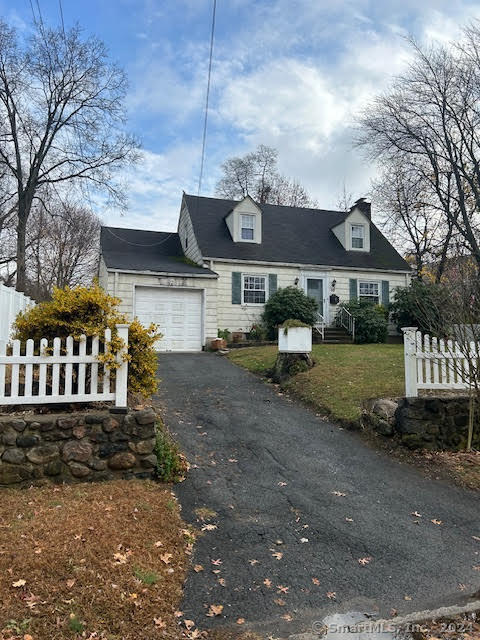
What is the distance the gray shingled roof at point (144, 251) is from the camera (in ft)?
49.3

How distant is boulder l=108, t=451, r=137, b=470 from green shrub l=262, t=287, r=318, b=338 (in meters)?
11.5

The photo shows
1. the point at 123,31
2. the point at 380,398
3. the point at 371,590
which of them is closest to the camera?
the point at 371,590

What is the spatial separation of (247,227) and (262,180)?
48.0 ft

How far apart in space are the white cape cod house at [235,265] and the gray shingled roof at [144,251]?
0.14 feet

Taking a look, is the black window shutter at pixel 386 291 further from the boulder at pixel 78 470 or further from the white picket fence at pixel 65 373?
the boulder at pixel 78 470

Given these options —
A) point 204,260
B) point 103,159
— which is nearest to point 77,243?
point 103,159

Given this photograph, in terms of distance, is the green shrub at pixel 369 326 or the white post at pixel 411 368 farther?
the green shrub at pixel 369 326

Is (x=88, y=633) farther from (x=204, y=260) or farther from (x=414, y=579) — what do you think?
(x=204, y=260)

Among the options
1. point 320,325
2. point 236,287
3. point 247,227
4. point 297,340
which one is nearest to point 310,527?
point 297,340

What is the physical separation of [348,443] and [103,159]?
1582cm

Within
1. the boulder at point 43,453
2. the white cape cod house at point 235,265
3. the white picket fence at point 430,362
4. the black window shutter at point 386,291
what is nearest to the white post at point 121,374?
the boulder at point 43,453

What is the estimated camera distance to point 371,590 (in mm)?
2826

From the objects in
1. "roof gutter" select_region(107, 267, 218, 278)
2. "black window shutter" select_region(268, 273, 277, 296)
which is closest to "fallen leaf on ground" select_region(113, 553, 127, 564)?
"roof gutter" select_region(107, 267, 218, 278)

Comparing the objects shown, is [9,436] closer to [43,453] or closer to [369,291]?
[43,453]
